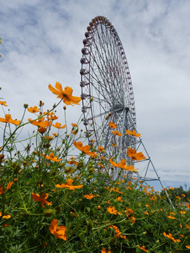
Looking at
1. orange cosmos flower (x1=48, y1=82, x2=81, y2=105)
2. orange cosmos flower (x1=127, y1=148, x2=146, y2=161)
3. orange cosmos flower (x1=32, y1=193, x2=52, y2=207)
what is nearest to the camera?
orange cosmos flower (x1=32, y1=193, x2=52, y2=207)

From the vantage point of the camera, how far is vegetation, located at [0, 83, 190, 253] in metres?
0.72

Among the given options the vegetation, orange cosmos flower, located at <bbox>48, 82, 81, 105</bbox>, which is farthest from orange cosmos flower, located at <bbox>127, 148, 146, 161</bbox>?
A: orange cosmos flower, located at <bbox>48, 82, 81, 105</bbox>

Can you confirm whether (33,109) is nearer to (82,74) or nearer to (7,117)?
(7,117)

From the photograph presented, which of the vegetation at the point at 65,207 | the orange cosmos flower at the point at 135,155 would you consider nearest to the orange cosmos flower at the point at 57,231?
the vegetation at the point at 65,207

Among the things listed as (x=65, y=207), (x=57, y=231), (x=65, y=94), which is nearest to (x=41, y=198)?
(x=57, y=231)

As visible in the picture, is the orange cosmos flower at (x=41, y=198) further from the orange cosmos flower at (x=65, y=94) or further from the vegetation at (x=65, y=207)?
the orange cosmos flower at (x=65, y=94)

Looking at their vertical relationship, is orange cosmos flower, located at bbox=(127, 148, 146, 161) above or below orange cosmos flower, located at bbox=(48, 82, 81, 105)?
below

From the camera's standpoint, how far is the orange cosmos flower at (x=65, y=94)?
0.72m

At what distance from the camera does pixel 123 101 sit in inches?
346

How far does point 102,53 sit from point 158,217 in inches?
288

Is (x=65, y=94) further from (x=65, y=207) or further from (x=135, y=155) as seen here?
(x=65, y=207)

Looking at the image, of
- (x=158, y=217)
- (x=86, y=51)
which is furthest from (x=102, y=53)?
(x=158, y=217)

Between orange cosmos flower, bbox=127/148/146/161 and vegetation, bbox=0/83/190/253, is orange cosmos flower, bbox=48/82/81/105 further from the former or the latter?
orange cosmos flower, bbox=127/148/146/161

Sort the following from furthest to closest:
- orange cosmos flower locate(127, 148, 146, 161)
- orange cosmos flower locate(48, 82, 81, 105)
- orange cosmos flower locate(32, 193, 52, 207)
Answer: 1. orange cosmos flower locate(127, 148, 146, 161)
2. orange cosmos flower locate(48, 82, 81, 105)
3. orange cosmos flower locate(32, 193, 52, 207)
